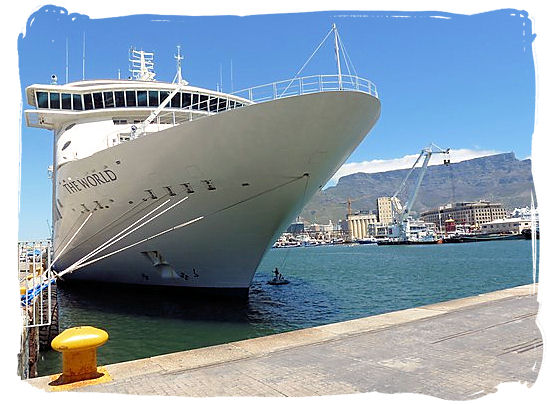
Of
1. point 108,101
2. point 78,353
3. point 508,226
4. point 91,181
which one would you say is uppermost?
point 108,101

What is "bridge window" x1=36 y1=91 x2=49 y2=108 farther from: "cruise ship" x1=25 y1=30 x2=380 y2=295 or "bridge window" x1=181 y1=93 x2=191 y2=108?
"bridge window" x1=181 y1=93 x2=191 y2=108

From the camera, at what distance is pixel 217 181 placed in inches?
466

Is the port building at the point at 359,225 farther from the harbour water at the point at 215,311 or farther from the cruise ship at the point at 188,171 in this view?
the cruise ship at the point at 188,171

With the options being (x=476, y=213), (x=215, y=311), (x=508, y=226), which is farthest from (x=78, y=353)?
(x=476, y=213)

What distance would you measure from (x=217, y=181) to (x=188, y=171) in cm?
83

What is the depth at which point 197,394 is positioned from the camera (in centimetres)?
461

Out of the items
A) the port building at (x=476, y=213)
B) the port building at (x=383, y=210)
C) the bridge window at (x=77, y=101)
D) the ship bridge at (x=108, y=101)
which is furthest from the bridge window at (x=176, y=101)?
the port building at (x=383, y=210)

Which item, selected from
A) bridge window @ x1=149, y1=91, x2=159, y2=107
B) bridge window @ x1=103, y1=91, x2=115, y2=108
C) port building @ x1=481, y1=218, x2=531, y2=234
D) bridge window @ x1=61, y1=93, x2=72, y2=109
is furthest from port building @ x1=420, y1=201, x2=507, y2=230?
bridge window @ x1=61, y1=93, x2=72, y2=109

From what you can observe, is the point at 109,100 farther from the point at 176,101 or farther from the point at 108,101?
the point at 176,101

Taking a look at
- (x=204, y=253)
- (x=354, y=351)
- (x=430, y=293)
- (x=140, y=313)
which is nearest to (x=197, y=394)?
(x=354, y=351)

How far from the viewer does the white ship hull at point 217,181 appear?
10.8m

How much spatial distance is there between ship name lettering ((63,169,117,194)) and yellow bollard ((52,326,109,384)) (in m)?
8.24

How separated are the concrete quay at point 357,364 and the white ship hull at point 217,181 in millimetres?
5034

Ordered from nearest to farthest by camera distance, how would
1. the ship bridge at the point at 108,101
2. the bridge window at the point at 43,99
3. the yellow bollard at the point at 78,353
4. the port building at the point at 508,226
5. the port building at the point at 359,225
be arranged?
1. the yellow bollard at the point at 78,353
2. the ship bridge at the point at 108,101
3. the bridge window at the point at 43,99
4. the port building at the point at 508,226
5. the port building at the point at 359,225
